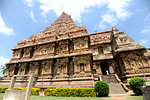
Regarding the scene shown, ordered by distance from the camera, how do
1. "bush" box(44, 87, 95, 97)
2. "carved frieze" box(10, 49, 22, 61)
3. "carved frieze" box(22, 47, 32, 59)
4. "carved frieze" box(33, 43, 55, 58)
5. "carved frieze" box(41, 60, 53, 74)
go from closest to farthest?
1. "bush" box(44, 87, 95, 97)
2. "carved frieze" box(41, 60, 53, 74)
3. "carved frieze" box(33, 43, 55, 58)
4. "carved frieze" box(22, 47, 32, 59)
5. "carved frieze" box(10, 49, 22, 61)

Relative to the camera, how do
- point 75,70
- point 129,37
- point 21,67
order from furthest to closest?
1. point 21,67
2. point 129,37
3. point 75,70

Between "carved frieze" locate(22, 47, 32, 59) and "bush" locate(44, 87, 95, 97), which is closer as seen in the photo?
"bush" locate(44, 87, 95, 97)

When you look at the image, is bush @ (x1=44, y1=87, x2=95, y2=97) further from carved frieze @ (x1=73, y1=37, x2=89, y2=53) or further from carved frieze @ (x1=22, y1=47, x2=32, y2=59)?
carved frieze @ (x1=22, y1=47, x2=32, y2=59)

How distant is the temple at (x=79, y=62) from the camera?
1192cm

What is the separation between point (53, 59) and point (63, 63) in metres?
2.32

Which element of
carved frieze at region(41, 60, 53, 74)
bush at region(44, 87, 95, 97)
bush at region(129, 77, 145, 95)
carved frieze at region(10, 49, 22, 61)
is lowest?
bush at region(44, 87, 95, 97)

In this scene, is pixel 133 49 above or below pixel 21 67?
above

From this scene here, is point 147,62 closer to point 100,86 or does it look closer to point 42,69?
point 100,86

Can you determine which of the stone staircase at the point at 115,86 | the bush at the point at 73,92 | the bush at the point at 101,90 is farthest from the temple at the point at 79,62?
the bush at the point at 101,90

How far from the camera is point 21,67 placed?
638 inches

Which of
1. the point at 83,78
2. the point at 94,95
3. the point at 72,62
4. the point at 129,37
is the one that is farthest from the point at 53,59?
the point at 129,37

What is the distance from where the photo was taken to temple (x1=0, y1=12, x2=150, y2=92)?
11922 millimetres

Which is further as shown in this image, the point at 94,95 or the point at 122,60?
the point at 122,60

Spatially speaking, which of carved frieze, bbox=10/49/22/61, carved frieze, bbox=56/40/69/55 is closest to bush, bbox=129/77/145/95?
carved frieze, bbox=56/40/69/55
